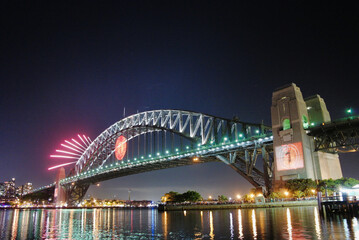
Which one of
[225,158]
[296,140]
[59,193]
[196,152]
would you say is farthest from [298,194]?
[59,193]

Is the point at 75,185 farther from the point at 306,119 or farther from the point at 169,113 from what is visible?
the point at 306,119

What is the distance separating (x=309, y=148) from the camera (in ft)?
173

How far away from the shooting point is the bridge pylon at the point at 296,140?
51.6 metres

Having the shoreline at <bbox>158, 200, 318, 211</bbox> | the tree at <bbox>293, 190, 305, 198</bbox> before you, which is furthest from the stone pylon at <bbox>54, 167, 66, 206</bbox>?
the tree at <bbox>293, 190, 305, 198</bbox>

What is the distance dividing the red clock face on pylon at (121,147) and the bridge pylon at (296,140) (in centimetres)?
5775

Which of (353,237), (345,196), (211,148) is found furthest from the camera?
(211,148)

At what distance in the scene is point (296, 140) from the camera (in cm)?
5250

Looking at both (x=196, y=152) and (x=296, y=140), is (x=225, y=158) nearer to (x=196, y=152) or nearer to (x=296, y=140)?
Result: (x=196, y=152)

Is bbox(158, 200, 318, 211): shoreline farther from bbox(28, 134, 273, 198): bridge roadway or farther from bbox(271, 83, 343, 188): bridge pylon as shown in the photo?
bbox(28, 134, 273, 198): bridge roadway

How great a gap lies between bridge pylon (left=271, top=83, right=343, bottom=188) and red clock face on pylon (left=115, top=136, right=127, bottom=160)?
57751 mm

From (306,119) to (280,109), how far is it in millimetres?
4834

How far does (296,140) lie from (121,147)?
65.3 metres

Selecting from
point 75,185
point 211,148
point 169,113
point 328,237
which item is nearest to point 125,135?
point 169,113

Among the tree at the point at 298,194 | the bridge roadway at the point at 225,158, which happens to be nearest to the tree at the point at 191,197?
the bridge roadway at the point at 225,158
